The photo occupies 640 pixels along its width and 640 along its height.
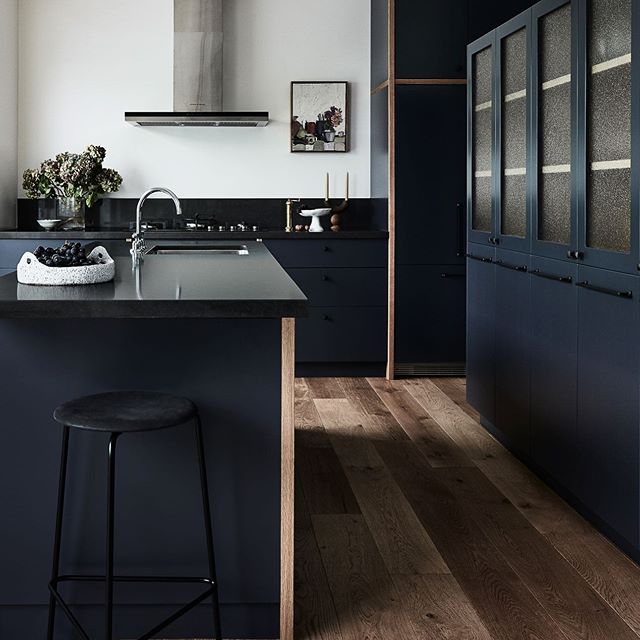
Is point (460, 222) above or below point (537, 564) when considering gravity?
above

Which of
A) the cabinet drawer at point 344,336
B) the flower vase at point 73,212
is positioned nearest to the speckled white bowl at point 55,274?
the cabinet drawer at point 344,336

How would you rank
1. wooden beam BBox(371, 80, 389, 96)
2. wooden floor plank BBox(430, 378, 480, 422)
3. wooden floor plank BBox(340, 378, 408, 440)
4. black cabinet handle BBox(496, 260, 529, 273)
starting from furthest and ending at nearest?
wooden beam BBox(371, 80, 389, 96) → wooden floor plank BBox(430, 378, 480, 422) → wooden floor plank BBox(340, 378, 408, 440) → black cabinet handle BBox(496, 260, 529, 273)

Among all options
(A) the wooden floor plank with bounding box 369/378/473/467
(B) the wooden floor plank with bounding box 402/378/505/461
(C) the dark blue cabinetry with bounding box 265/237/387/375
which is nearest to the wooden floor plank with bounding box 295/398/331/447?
(A) the wooden floor plank with bounding box 369/378/473/467

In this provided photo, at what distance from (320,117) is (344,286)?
1307mm

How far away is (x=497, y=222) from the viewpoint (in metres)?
4.54

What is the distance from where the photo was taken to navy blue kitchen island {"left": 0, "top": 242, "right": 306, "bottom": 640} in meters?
2.53

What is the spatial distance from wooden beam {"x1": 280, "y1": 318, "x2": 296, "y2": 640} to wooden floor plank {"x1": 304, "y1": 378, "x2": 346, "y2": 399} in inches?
128

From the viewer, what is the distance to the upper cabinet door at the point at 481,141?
183 inches

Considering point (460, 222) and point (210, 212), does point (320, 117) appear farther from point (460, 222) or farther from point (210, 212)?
point (460, 222)

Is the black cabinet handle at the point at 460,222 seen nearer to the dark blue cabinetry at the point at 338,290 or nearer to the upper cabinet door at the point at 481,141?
the dark blue cabinetry at the point at 338,290

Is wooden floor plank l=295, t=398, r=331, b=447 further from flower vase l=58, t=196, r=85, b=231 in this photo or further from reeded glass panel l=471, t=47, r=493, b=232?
flower vase l=58, t=196, r=85, b=231

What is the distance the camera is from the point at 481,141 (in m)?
4.88

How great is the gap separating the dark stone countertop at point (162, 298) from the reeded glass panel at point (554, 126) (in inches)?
49.3

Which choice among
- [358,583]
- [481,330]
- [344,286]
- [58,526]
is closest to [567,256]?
[481,330]
